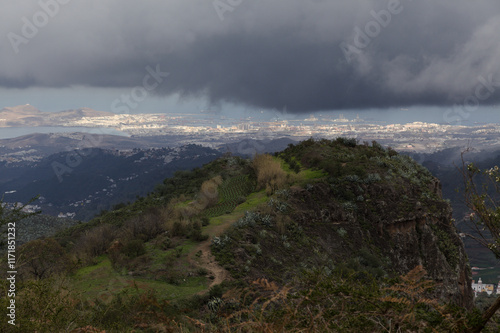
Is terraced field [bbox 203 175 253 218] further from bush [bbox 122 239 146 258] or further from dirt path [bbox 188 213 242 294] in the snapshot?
bush [bbox 122 239 146 258]

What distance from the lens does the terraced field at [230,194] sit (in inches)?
764

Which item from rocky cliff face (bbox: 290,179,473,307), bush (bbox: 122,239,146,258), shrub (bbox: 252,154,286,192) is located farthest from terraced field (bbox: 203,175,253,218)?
bush (bbox: 122,239,146,258)

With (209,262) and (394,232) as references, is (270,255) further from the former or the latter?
(394,232)

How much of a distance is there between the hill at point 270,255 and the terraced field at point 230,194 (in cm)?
14

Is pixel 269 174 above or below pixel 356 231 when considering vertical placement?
above

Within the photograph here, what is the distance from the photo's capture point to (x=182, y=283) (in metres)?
10.6

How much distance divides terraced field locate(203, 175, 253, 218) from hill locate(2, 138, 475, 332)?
0.14 meters

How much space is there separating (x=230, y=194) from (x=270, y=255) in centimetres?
1027

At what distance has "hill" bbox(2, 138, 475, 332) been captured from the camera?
4344 millimetres

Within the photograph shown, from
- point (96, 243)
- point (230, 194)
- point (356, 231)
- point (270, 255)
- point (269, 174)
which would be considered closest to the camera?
point (270, 255)

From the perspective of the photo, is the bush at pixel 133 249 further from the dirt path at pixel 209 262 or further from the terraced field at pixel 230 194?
the terraced field at pixel 230 194

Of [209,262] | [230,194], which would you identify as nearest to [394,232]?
[230,194]

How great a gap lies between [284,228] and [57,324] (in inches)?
444

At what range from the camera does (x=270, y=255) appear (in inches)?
516
